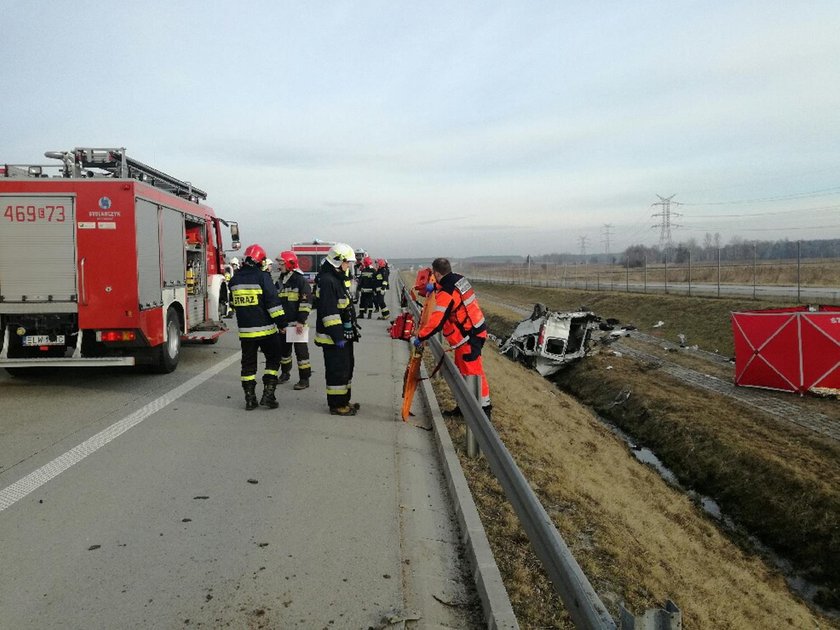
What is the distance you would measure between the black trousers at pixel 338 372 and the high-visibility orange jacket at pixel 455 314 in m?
0.87

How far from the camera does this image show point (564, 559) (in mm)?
2547

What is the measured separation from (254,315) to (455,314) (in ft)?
7.83

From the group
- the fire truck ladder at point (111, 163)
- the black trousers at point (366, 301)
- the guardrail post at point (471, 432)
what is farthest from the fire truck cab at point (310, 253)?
the guardrail post at point (471, 432)

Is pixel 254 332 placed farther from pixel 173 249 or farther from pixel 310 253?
pixel 310 253

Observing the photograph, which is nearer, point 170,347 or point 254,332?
point 254,332

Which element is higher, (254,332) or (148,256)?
(148,256)

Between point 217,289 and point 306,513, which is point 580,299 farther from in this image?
point 306,513

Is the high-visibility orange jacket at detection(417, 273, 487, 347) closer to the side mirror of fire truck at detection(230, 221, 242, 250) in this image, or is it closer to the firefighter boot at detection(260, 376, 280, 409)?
the firefighter boot at detection(260, 376, 280, 409)

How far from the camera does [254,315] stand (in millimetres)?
7145

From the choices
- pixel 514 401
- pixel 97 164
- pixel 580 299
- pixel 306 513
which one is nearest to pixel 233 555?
pixel 306 513

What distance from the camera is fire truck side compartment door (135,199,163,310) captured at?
27.2 feet

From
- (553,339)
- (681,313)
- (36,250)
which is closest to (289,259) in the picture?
(36,250)

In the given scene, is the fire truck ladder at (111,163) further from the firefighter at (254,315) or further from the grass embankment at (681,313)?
the grass embankment at (681,313)

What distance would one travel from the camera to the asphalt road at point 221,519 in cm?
307
